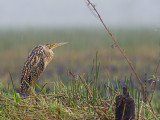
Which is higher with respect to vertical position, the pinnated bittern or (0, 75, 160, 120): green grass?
the pinnated bittern

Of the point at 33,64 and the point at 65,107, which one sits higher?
the point at 33,64

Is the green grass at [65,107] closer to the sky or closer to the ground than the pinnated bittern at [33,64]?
closer to the ground

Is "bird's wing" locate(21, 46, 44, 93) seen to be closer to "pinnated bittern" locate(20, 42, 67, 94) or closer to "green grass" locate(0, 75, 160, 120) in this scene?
"pinnated bittern" locate(20, 42, 67, 94)

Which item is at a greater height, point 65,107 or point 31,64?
point 31,64

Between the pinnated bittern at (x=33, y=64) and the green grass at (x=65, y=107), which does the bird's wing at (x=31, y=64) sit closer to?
the pinnated bittern at (x=33, y=64)

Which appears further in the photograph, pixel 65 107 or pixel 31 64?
pixel 31 64

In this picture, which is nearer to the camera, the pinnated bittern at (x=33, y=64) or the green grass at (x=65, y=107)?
the green grass at (x=65, y=107)

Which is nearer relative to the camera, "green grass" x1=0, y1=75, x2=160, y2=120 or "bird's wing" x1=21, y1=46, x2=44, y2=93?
"green grass" x1=0, y1=75, x2=160, y2=120

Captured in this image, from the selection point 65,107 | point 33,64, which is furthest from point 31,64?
point 65,107

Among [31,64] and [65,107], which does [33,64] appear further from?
[65,107]

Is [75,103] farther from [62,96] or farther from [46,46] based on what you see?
[46,46]

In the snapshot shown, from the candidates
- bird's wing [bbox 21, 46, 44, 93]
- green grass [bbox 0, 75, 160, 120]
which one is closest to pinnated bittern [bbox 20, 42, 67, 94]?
bird's wing [bbox 21, 46, 44, 93]

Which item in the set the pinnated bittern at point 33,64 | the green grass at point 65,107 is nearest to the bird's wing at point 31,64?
the pinnated bittern at point 33,64

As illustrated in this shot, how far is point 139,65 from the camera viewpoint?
15688mm
